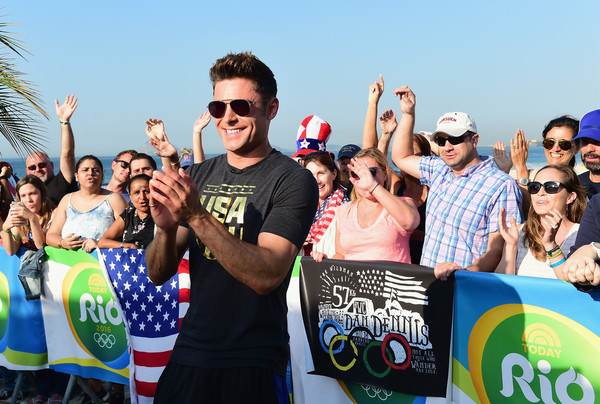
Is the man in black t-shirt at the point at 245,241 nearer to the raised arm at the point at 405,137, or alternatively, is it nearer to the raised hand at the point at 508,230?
the raised hand at the point at 508,230

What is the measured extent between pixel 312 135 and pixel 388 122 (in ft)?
3.02

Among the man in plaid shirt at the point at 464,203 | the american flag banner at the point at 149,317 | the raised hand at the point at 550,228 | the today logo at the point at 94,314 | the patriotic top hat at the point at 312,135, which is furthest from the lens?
the patriotic top hat at the point at 312,135

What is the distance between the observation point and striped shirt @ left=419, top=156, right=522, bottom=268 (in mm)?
4059

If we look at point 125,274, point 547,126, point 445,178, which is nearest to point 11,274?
point 125,274

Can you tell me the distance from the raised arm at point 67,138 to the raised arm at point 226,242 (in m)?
5.15

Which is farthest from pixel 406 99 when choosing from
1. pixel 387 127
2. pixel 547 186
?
pixel 547 186

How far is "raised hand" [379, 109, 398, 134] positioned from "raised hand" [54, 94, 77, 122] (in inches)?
143

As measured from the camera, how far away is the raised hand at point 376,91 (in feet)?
21.2

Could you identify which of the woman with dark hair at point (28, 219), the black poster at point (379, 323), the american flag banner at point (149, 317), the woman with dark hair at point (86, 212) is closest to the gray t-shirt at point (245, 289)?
the black poster at point (379, 323)

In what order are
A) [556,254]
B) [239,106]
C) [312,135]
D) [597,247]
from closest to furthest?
[239,106]
[597,247]
[556,254]
[312,135]

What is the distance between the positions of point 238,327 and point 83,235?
12.8ft

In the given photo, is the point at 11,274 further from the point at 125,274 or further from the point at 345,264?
the point at 345,264

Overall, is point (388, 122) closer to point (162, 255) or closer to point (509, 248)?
point (509, 248)

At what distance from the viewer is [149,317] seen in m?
4.80
